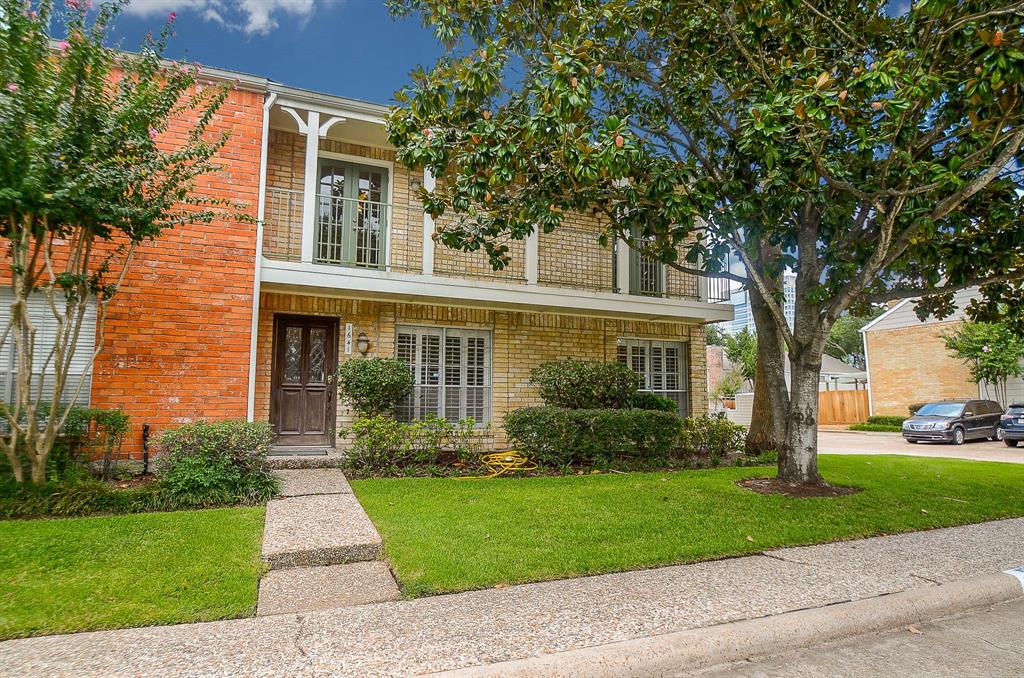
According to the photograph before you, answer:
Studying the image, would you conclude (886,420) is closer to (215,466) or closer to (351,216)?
(351,216)

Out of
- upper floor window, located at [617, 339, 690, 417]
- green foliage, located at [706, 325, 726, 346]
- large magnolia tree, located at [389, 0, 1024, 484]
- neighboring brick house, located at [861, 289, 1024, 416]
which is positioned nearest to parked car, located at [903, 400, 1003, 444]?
neighboring brick house, located at [861, 289, 1024, 416]

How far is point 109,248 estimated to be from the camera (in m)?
7.51

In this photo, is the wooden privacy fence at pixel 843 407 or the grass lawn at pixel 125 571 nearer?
the grass lawn at pixel 125 571

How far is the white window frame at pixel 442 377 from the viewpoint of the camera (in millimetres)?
10195

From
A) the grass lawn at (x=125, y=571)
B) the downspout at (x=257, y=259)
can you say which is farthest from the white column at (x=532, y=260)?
the grass lawn at (x=125, y=571)

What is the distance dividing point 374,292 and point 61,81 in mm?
4469

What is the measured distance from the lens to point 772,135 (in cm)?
579

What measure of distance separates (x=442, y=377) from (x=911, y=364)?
2388 cm

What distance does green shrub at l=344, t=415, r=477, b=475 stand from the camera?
8.22 metres

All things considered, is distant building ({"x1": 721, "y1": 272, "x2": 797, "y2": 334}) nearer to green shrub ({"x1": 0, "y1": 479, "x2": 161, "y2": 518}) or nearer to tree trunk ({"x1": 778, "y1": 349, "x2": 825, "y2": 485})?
tree trunk ({"x1": 778, "y1": 349, "x2": 825, "y2": 485})

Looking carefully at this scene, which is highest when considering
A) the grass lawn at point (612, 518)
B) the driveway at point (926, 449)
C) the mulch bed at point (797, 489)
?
the mulch bed at point (797, 489)

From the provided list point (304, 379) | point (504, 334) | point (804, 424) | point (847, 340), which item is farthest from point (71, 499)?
point (847, 340)

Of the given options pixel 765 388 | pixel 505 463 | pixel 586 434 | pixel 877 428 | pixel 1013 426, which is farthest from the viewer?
pixel 877 428

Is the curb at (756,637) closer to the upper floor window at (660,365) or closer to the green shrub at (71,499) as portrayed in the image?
the green shrub at (71,499)
